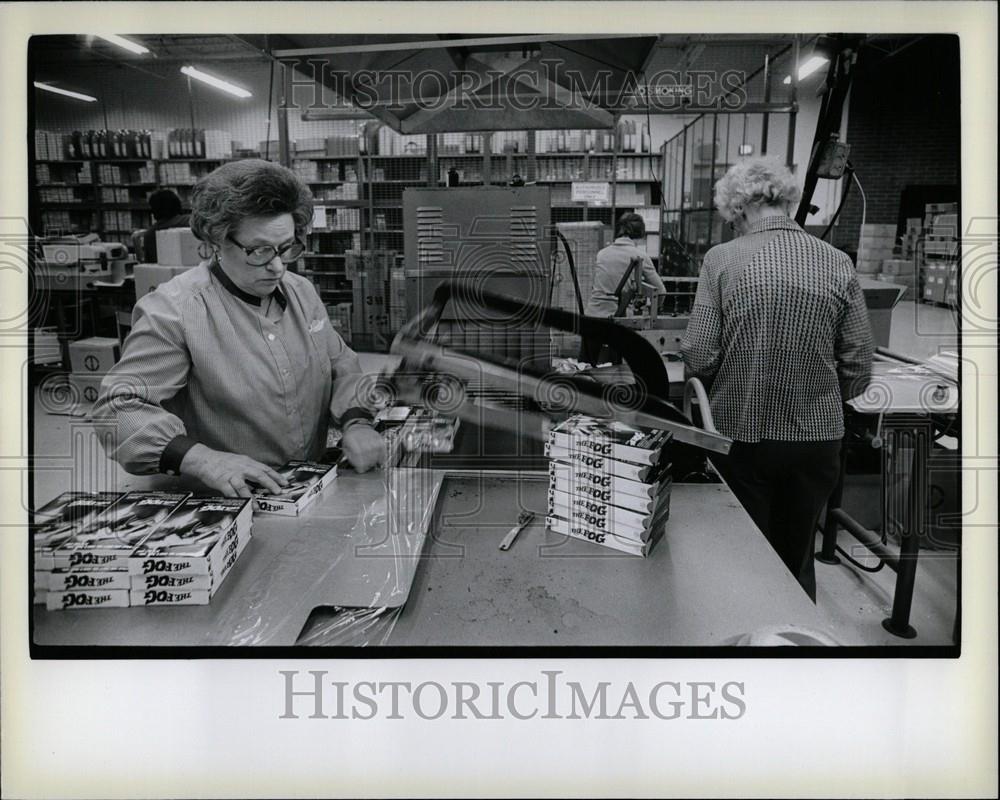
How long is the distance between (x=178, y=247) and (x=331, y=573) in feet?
9.87

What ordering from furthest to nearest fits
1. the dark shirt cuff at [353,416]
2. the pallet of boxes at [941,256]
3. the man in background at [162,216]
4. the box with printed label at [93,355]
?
the man in background at [162,216] → the dark shirt cuff at [353,416] → the box with printed label at [93,355] → the pallet of boxes at [941,256]

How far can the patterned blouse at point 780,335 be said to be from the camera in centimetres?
188

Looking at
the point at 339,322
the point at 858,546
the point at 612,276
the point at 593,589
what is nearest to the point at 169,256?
the point at 339,322

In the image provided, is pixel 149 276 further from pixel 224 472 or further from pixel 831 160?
pixel 831 160

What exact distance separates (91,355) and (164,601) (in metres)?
0.93

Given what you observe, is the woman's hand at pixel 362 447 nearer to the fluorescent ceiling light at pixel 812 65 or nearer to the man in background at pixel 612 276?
the fluorescent ceiling light at pixel 812 65

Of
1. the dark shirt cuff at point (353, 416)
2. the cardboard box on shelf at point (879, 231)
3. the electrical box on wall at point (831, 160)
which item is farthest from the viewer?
the cardboard box on shelf at point (879, 231)

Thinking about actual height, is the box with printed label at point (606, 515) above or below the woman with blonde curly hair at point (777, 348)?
below

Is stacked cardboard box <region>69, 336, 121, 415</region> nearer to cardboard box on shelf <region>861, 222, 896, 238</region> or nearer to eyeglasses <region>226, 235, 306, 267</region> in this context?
eyeglasses <region>226, 235, 306, 267</region>

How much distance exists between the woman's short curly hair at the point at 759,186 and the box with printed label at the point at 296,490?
4.45 ft

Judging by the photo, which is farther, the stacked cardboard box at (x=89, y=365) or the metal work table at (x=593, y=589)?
the stacked cardboard box at (x=89, y=365)

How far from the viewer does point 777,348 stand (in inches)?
76.9

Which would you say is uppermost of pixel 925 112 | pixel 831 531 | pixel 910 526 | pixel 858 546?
pixel 925 112

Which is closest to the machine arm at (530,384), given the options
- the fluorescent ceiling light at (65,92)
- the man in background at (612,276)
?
the fluorescent ceiling light at (65,92)
